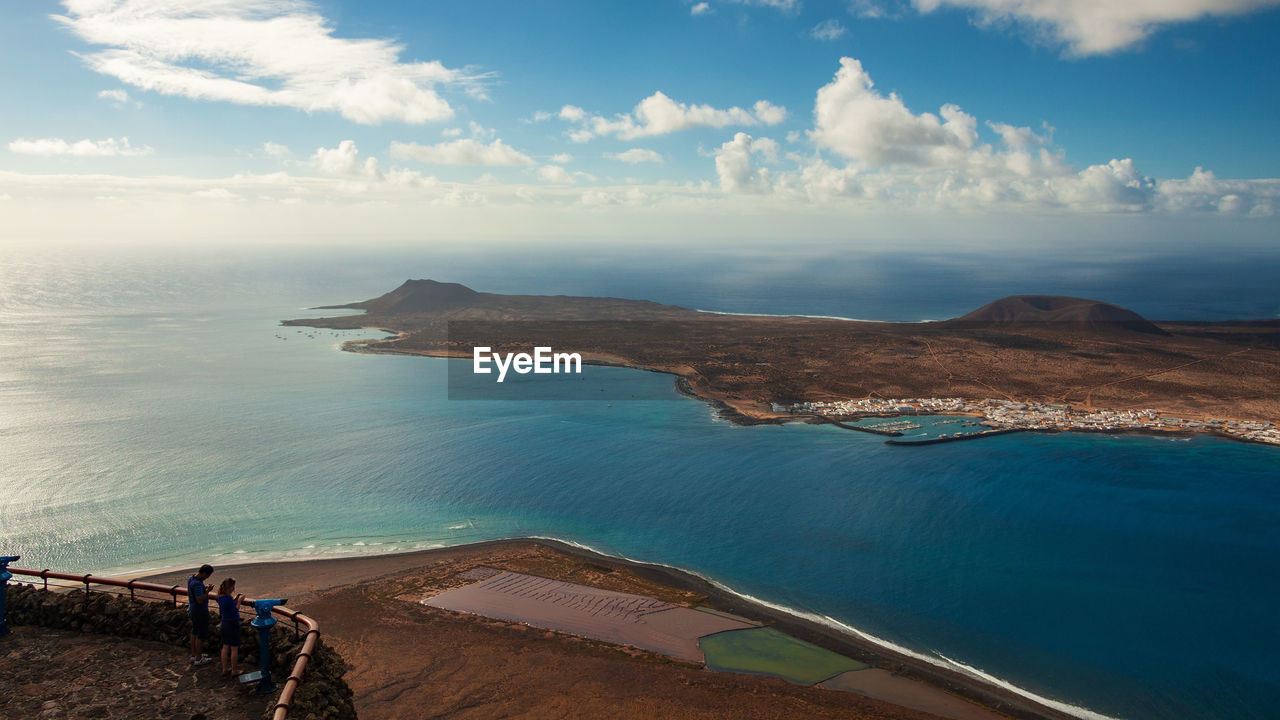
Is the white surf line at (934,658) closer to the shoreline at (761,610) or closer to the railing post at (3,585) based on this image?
the shoreline at (761,610)

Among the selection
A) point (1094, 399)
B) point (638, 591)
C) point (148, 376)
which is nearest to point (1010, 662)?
point (638, 591)

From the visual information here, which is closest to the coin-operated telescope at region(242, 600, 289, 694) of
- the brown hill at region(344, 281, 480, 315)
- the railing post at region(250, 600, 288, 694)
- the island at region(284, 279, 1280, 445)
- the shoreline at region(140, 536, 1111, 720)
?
the railing post at region(250, 600, 288, 694)

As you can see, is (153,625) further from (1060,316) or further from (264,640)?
(1060,316)

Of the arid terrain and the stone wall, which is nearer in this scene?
the stone wall

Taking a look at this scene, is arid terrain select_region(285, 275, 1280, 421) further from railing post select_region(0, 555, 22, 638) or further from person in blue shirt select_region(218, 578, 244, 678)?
railing post select_region(0, 555, 22, 638)

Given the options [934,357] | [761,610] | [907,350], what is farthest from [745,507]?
[907,350]

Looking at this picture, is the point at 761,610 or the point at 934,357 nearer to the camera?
the point at 761,610
